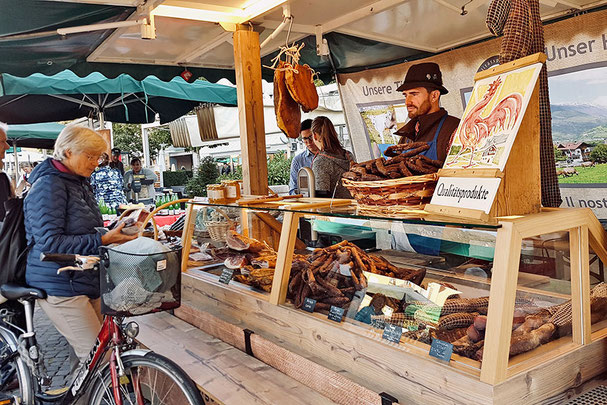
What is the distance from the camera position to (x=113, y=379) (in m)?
2.36

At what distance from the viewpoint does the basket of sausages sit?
1.88 m

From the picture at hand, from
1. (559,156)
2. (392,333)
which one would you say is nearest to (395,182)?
(392,333)

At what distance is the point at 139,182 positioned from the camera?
357 inches

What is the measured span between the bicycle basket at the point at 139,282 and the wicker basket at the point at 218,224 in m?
0.84

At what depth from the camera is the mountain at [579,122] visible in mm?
4406

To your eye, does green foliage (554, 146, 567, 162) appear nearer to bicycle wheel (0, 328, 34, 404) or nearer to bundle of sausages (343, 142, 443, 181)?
bundle of sausages (343, 142, 443, 181)

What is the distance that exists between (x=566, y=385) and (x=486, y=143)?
84 centimetres

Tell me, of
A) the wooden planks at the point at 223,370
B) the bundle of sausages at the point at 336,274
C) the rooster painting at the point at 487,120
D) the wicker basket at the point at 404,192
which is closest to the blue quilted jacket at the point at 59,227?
the wooden planks at the point at 223,370

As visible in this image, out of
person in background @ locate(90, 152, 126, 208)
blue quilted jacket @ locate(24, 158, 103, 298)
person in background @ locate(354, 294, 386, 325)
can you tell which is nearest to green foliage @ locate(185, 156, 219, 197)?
person in background @ locate(90, 152, 126, 208)

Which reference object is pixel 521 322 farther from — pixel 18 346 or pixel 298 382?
pixel 18 346

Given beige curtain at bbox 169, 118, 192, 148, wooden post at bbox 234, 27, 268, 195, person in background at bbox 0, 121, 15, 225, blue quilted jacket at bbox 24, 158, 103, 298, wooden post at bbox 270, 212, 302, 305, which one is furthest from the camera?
beige curtain at bbox 169, 118, 192, 148

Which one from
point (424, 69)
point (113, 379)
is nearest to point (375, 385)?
point (113, 379)

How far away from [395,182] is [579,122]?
138 inches

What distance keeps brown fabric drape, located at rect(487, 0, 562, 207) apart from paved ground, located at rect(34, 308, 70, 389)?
12.7ft
